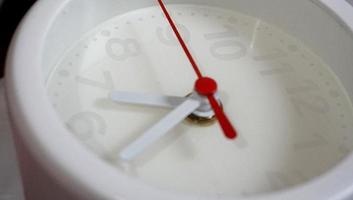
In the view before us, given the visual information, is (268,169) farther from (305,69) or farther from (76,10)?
(76,10)

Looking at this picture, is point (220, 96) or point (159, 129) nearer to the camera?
point (159, 129)

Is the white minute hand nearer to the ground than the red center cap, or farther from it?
nearer to the ground

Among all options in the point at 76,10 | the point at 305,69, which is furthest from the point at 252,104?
the point at 76,10

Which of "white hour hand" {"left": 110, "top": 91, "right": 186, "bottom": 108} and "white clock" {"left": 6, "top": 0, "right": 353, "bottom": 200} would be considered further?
"white hour hand" {"left": 110, "top": 91, "right": 186, "bottom": 108}

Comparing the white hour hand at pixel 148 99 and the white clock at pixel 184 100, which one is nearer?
the white clock at pixel 184 100

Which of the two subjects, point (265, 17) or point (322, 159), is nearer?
point (322, 159)

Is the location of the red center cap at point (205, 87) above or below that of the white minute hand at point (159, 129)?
above
